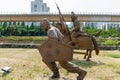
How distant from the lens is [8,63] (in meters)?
14.8

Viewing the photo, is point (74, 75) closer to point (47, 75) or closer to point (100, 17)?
point (47, 75)

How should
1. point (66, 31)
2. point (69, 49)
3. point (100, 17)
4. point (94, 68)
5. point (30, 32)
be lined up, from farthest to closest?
point (30, 32) < point (100, 17) < point (66, 31) < point (94, 68) < point (69, 49)

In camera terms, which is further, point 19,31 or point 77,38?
point 19,31

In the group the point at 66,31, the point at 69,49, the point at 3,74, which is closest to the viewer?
the point at 69,49

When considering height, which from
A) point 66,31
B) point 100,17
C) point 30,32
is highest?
point 66,31

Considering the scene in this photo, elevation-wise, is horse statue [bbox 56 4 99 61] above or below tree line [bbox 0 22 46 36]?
above

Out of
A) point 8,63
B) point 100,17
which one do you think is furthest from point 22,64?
point 100,17

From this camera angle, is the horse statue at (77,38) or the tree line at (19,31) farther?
the tree line at (19,31)

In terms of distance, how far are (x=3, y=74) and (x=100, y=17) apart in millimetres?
54608

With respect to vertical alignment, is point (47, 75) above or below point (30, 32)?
above

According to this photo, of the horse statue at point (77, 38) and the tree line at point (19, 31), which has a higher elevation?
the horse statue at point (77, 38)

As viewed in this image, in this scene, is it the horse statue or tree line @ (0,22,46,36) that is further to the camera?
tree line @ (0,22,46,36)

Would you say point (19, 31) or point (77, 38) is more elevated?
point (77, 38)

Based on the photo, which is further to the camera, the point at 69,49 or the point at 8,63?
the point at 8,63
